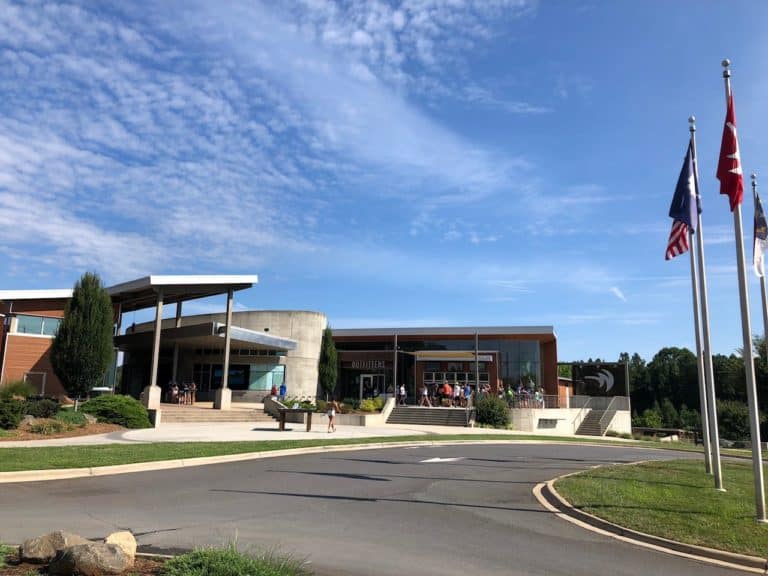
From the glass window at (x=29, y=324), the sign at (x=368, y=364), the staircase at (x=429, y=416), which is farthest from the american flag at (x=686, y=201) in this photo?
the sign at (x=368, y=364)

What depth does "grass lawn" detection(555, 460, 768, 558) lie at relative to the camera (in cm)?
768

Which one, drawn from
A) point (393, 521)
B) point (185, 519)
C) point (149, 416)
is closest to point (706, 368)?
point (393, 521)

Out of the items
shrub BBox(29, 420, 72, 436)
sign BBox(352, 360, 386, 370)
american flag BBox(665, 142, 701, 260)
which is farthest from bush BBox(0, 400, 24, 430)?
sign BBox(352, 360, 386, 370)

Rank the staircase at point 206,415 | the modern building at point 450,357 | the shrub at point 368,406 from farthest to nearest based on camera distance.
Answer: the modern building at point 450,357 < the shrub at point 368,406 < the staircase at point 206,415

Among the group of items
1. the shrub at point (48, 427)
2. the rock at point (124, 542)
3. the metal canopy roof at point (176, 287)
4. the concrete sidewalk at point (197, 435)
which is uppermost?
the metal canopy roof at point (176, 287)

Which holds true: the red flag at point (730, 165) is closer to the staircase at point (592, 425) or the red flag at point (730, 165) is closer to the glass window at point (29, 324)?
the glass window at point (29, 324)

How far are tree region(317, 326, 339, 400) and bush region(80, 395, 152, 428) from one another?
2073cm

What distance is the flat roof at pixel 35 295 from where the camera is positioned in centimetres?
3056

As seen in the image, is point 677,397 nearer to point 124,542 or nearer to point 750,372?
point 750,372

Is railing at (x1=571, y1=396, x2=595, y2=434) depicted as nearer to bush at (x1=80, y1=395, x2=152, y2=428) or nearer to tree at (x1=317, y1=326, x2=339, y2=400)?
tree at (x1=317, y1=326, x2=339, y2=400)

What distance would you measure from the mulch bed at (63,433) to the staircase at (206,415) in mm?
4823

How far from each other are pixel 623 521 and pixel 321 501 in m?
4.56

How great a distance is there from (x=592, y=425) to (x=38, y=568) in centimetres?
3942

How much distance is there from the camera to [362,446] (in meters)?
20.1
